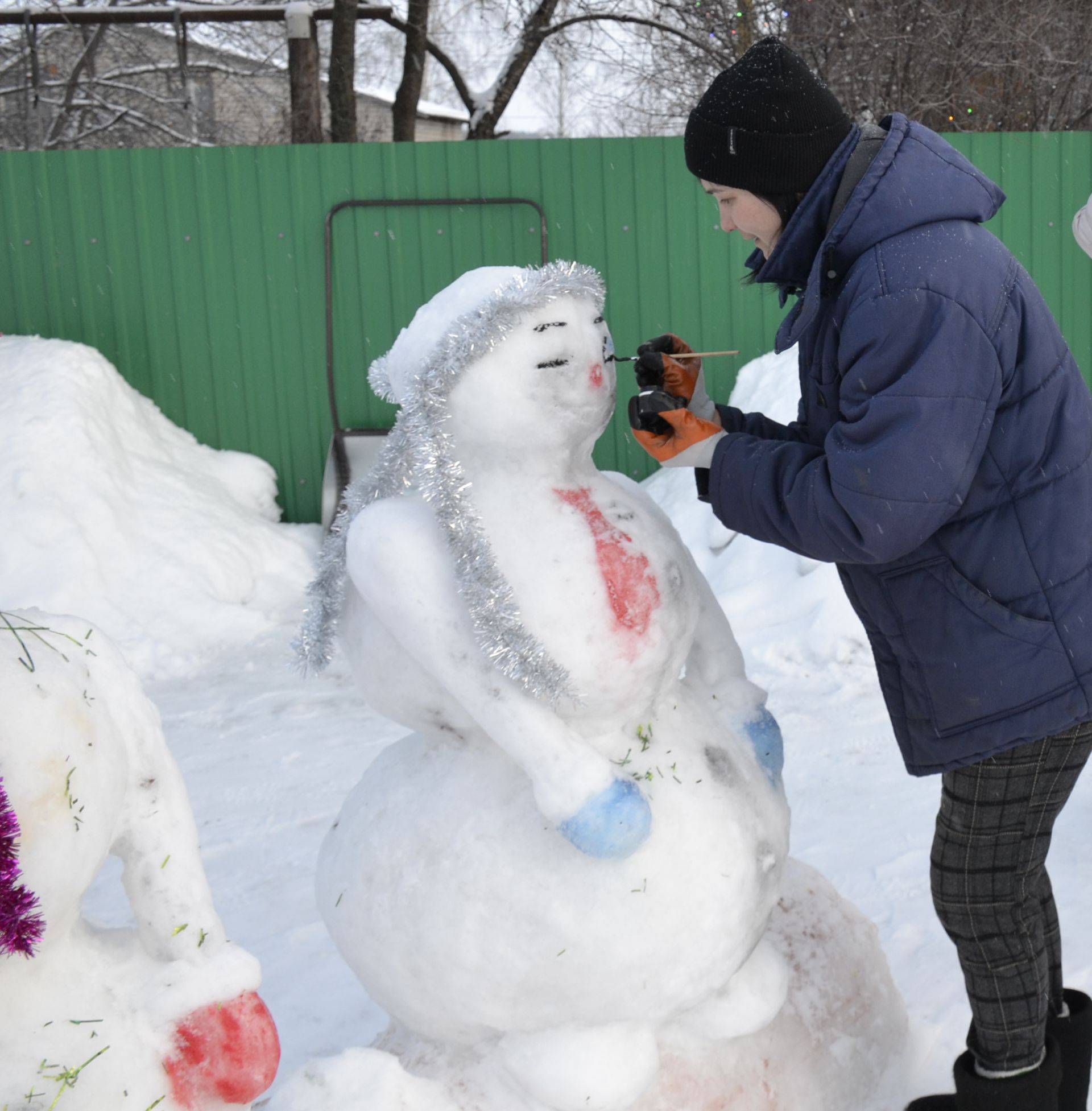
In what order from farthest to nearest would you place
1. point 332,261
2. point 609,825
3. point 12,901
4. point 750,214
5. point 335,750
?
point 332,261 < point 335,750 < point 750,214 < point 609,825 < point 12,901

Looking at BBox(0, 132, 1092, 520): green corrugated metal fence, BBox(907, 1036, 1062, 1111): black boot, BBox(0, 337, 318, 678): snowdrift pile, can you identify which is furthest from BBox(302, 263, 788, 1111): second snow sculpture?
BBox(0, 132, 1092, 520): green corrugated metal fence

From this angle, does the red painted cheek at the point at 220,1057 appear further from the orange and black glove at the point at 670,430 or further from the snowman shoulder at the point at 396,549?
the orange and black glove at the point at 670,430

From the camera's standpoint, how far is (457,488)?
A: 5.89 feet

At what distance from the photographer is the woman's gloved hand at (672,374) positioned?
198 cm

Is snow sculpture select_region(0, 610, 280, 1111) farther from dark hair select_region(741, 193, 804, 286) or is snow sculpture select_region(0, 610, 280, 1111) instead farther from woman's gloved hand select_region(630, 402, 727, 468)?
dark hair select_region(741, 193, 804, 286)

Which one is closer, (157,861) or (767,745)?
(157,861)

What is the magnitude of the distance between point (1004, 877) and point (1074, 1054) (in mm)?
412

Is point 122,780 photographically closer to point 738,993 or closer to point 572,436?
point 572,436

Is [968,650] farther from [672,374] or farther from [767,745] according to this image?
[672,374]

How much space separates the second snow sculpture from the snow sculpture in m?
0.36

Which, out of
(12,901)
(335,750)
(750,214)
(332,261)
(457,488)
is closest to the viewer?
(12,901)

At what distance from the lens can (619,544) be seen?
6.04 ft

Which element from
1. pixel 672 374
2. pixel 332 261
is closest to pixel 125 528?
pixel 332 261

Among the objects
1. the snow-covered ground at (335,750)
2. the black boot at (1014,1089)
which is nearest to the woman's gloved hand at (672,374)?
the black boot at (1014,1089)
